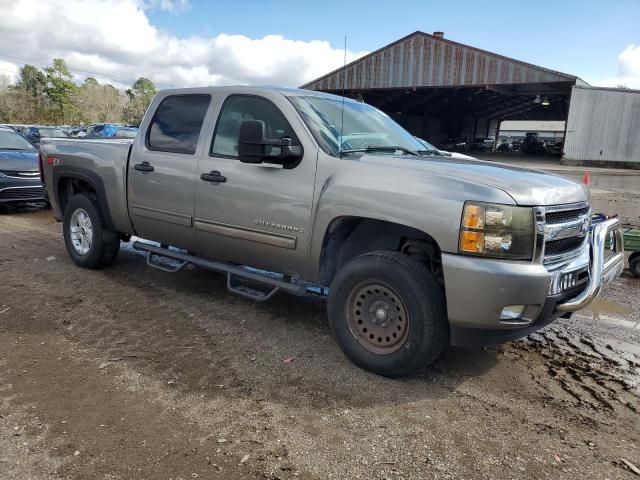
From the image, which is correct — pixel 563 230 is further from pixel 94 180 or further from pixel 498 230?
pixel 94 180

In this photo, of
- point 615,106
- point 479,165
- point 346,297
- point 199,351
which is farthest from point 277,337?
point 615,106

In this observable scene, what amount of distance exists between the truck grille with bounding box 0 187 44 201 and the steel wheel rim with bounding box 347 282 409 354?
889 cm

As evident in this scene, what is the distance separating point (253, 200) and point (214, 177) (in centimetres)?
48

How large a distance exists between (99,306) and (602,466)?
4.15m

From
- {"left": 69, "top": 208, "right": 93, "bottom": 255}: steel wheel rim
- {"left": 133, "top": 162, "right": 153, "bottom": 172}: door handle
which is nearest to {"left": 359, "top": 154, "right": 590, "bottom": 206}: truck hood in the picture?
{"left": 133, "top": 162, "right": 153, "bottom": 172}: door handle

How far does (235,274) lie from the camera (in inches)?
177

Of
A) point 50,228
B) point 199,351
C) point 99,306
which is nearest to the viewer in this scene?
point 199,351

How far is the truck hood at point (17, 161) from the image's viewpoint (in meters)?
10.1

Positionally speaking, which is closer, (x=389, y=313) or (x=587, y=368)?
(x=389, y=313)

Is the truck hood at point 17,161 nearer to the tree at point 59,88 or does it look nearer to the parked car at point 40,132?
the parked car at point 40,132

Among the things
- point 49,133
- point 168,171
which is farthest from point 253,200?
point 49,133

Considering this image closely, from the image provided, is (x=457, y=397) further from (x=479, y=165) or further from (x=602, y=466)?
(x=479, y=165)

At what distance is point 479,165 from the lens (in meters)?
3.75

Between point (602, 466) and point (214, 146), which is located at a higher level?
point (214, 146)
